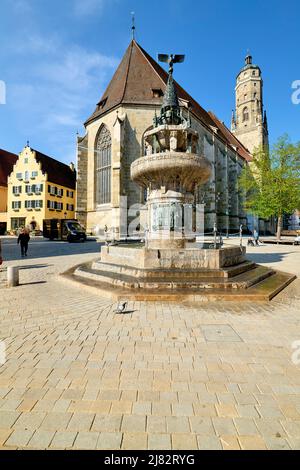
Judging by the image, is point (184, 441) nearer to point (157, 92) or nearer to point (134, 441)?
point (134, 441)

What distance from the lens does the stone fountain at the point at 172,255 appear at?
557 cm

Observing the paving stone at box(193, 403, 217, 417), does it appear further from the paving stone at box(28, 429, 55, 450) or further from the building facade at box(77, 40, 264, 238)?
the building facade at box(77, 40, 264, 238)

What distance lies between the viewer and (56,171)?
4094 cm

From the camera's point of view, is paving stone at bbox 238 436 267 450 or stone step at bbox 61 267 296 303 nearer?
paving stone at bbox 238 436 267 450

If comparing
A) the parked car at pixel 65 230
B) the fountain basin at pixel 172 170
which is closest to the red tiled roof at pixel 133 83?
the parked car at pixel 65 230

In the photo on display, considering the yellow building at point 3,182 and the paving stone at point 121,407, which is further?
the yellow building at point 3,182

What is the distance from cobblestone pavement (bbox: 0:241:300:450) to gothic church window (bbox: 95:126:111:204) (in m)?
25.5

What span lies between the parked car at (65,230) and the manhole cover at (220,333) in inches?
859

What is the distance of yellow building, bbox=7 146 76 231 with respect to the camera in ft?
122

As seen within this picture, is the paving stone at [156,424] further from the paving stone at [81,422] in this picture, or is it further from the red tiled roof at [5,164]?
the red tiled roof at [5,164]

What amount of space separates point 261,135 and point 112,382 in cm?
6887

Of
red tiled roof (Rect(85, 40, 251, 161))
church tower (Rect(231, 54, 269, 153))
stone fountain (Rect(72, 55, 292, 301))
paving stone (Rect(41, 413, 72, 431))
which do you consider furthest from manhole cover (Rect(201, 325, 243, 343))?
church tower (Rect(231, 54, 269, 153))

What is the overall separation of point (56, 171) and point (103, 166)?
1583 centimetres

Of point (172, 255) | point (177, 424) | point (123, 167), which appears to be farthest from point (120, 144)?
point (177, 424)
